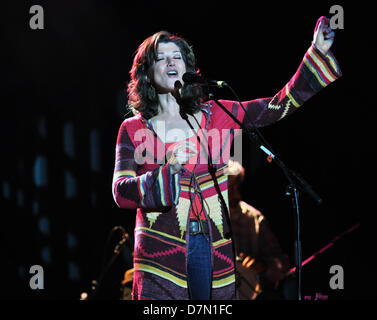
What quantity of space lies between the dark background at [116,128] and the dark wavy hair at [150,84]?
187cm


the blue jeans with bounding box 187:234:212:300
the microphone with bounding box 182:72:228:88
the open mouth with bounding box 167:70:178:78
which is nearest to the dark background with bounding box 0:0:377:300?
the open mouth with bounding box 167:70:178:78

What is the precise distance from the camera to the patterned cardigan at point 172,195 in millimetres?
1901

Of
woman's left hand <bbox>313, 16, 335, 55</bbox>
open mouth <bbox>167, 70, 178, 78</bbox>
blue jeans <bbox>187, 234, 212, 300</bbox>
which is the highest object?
woman's left hand <bbox>313, 16, 335, 55</bbox>

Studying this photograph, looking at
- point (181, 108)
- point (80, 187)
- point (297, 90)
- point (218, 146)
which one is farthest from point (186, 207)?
point (80, 187)

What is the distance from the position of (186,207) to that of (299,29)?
2.61m

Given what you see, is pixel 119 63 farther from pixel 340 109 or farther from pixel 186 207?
pixel 186 207

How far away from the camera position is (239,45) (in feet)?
14.3

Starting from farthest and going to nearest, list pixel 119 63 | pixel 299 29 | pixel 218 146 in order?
pixel 119 63, pixel 299 29, pixel 218 146

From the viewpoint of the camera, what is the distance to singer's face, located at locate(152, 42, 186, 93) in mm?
2184

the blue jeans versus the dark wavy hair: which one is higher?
the dark wavy hair

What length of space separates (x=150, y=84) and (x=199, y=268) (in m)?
0.87

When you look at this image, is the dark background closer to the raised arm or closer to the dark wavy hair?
the dark wavy hair

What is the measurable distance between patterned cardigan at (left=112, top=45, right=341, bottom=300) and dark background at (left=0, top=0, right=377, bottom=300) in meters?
2.05
